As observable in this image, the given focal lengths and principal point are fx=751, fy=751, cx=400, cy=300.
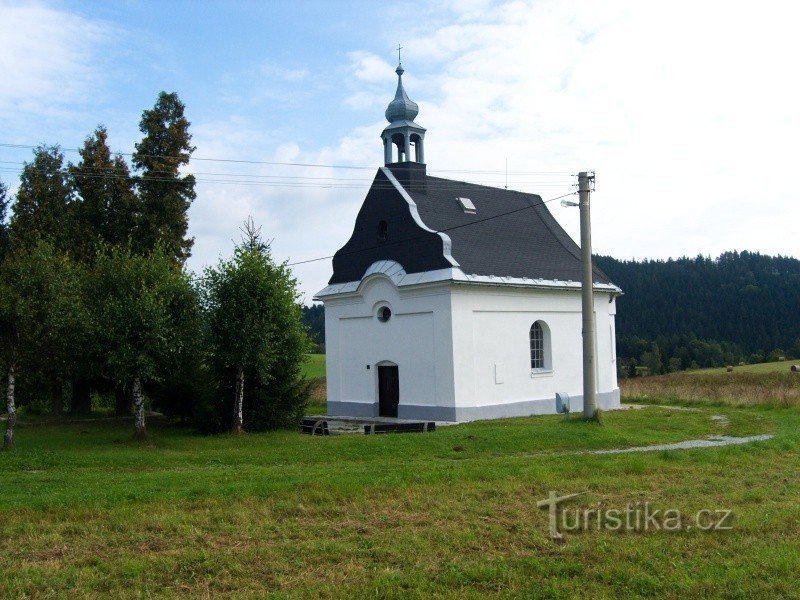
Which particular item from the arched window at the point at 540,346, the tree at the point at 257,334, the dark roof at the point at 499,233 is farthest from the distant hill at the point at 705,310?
the tree at the point at 257,334

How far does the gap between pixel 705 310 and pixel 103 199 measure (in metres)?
73.3

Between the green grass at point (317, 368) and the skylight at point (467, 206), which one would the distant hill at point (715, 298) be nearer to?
the green grass at point (317, 368)

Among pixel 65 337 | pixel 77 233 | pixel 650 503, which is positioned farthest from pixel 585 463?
pixel 77 233

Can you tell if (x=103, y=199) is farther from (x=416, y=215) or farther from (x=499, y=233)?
(x=499, y=233)

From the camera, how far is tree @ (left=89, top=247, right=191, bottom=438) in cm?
1812

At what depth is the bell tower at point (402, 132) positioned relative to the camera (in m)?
26.9

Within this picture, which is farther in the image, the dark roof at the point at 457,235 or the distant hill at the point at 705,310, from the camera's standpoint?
the distant hill at the point at 705,310

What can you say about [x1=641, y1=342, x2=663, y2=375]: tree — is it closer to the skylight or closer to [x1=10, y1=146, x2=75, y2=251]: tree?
the skylight

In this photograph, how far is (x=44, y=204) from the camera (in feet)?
87.6

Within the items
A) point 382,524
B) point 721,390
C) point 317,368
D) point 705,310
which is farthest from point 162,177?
point 705,310

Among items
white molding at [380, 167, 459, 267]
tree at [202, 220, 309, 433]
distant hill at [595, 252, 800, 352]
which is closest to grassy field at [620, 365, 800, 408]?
white molding at [380, 167, 459, 267]

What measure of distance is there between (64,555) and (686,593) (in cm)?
598

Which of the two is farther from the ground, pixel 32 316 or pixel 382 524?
pixel 32 316

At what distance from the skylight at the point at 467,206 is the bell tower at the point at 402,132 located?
2.00 metres
